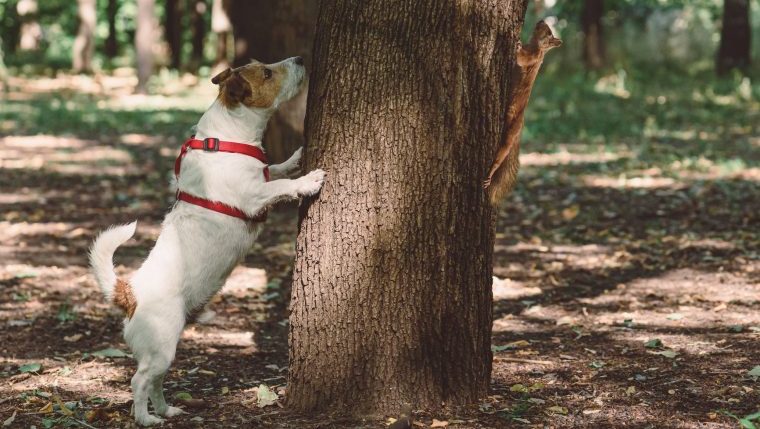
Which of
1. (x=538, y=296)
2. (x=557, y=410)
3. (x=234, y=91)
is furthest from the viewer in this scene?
(x=538, y=296)

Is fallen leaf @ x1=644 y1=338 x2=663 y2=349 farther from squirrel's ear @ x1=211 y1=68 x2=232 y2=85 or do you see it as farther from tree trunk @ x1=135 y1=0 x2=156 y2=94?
tree trunk @ x1=135 y1=0 x2=156 y2=94

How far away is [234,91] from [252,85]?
107mm

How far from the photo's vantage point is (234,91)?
164 inches

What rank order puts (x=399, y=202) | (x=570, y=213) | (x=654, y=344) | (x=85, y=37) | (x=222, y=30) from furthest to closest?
(x=85, y=37) → (x=222, y=30) → (x=570, y=213) → (x=654, y=344) → (x=399, y=202)

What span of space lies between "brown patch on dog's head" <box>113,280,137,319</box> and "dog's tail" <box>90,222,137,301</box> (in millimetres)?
23

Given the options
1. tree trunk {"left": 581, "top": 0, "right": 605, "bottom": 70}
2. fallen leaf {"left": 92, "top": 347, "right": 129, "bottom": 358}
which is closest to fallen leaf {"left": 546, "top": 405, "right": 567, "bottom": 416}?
fallen leaf {"left": 92, "top": 347, "right": 129, "bottom": 358}

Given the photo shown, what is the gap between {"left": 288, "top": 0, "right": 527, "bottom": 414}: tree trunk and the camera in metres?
3.62

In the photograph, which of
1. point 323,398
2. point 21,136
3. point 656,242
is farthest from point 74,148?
point 323,398

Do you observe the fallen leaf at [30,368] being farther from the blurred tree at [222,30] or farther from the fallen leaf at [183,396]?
the blurred tree at [222,30]

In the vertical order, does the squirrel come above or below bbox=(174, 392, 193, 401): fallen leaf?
above

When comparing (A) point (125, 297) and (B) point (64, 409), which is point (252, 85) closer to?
(A) point (125, 297)

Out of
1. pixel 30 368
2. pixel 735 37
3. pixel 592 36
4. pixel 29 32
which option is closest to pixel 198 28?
pixel 29 32

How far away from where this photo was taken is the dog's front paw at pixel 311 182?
3.75 meters

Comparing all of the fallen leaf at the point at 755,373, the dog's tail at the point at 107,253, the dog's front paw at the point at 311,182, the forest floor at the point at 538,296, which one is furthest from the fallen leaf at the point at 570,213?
the dog's tail at the point at 107,253
